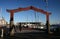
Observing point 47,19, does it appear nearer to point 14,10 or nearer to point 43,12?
point 43,12

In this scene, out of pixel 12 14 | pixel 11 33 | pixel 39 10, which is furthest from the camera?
pixel 39 10

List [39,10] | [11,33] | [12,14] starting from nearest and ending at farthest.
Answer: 1. [11,33]
2. [12,14]
3. [39,10]

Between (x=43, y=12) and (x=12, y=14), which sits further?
(x=43, y=12)

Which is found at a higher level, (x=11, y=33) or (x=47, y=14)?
(x=47, y=14)

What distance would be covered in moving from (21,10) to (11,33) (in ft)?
17.6

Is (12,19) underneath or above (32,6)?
underneath

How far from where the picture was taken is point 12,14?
3186 centimetres

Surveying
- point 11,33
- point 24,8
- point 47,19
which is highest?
point 24,8

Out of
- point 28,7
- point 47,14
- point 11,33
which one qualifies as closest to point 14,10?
point 28,7

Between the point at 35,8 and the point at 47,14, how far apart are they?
3.28 metres

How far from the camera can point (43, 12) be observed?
114 feet

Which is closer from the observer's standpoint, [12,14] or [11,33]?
[11,33]

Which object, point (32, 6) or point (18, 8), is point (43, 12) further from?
point (18, 8)

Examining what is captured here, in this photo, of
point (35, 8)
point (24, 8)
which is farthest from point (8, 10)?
point (35, 8)
